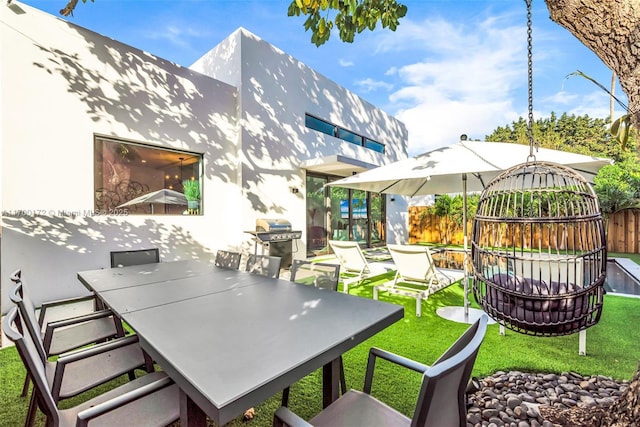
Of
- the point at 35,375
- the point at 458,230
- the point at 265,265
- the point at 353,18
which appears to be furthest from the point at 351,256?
the point at 458,230

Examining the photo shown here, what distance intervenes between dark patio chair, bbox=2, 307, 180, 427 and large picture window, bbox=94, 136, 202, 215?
4.44m

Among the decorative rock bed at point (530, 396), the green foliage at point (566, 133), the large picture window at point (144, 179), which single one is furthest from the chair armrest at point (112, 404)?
the green foliage at point (566, 133)

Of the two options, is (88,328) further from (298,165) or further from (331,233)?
(331,233)

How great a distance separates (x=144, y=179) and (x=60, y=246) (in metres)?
1.83

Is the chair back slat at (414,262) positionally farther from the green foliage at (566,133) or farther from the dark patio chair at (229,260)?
the green foliage at (566,133)

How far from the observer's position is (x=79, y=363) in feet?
7.13

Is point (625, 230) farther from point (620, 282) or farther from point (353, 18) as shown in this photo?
point (353, 18)

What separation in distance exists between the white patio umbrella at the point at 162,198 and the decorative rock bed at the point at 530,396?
20.5ft

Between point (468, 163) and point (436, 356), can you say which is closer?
point (436, 356)

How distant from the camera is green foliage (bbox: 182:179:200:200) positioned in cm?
671

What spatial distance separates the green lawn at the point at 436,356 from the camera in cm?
237

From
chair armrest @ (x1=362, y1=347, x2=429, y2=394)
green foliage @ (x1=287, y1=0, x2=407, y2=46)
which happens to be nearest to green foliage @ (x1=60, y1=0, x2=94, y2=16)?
green foliage @ (x1=287, y1=0, x2=407, y2=46)

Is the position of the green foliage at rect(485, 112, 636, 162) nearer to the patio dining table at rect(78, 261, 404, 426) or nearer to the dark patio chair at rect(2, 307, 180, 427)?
the patio dining table at rect(78, 261, 404, 426)

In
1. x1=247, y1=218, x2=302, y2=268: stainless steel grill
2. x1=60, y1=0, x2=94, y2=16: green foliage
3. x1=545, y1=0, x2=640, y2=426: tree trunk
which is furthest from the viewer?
x1=247, y1=218, x2=302, y2=268: stainless steel grill
